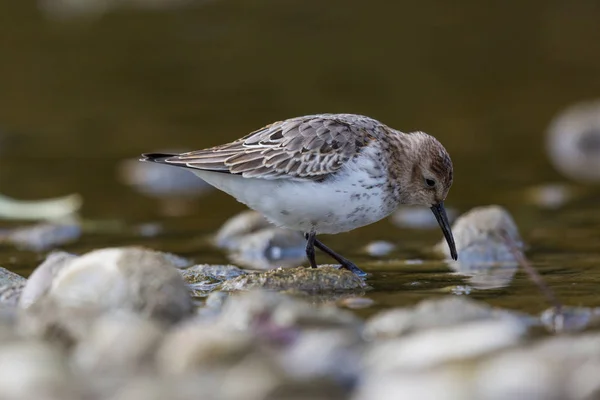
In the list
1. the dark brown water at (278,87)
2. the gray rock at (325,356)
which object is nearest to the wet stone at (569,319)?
the gray rock at (325,356)

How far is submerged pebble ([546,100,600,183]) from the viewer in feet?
38.8

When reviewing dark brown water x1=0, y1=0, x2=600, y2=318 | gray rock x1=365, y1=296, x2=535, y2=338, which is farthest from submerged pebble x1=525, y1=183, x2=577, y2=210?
gray rock x1=365, y1=296, x2=535, y2=338

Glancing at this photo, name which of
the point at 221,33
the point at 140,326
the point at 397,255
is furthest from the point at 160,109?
the point at 140,326

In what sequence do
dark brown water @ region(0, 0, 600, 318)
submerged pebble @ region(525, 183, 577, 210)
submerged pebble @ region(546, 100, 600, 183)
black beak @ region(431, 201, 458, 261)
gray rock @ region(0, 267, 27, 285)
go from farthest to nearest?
1. submerged pebble @ region(546, 100, 600, 183)
2. dark brown water @ region(0, 0, 600, 318)
3. submerged pebble @ region(525, 183, 577, 210)
4. black beak @ region(431, 201, 458, 261)
5. gray rock @ region(0, 267, 27, 285)

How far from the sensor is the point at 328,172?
6.54 metres

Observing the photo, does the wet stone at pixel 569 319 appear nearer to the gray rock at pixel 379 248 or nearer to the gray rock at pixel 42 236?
the gray rock at pixel 379 248

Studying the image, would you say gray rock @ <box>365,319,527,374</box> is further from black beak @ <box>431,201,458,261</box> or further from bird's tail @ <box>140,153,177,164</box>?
bird's tail @ <box>140,153,177,164</box>

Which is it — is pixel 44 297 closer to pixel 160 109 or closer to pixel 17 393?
pixel 17 393

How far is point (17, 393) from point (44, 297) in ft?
4.29

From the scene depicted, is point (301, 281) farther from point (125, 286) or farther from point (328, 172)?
point (125, 286)

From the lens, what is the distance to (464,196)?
10.0 meters

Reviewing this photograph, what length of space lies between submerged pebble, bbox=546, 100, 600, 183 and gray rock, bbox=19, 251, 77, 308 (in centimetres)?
721

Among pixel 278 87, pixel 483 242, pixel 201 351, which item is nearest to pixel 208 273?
pixel 483 242

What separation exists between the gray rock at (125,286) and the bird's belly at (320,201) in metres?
1.47
